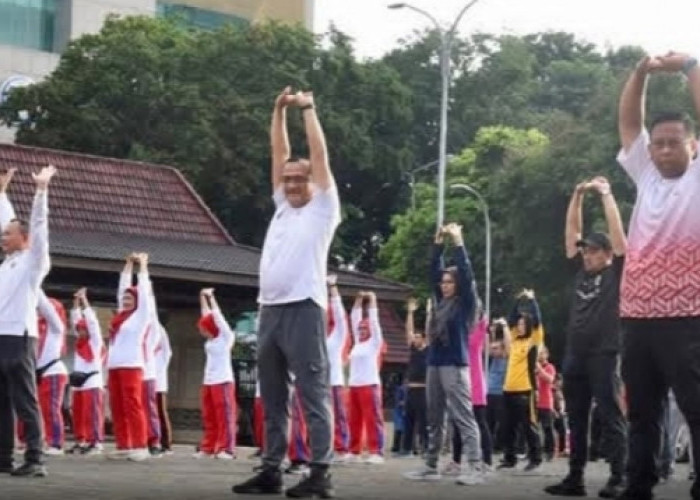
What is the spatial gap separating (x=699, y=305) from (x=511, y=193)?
47.0m

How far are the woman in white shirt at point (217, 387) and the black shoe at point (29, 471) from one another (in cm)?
833

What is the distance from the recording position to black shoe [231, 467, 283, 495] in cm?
983

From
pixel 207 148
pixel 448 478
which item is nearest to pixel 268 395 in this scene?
pixel 448 478

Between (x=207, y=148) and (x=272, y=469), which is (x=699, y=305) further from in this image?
(x=207, y=148)

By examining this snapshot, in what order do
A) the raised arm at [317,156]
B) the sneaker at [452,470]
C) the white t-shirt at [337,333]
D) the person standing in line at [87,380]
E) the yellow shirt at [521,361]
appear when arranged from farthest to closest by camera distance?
the person standing in line at [87,380], the white t-shirt at [337,333], the yellow shirt at [521,361], the sneaker at [452,470], the raised arm at [317,156]

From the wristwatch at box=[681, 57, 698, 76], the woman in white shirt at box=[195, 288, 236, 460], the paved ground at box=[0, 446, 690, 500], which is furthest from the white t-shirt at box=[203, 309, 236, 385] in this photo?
the wristwatch at box=[681, 57, 698, 76]

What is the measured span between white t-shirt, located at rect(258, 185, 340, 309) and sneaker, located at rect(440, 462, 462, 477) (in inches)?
177

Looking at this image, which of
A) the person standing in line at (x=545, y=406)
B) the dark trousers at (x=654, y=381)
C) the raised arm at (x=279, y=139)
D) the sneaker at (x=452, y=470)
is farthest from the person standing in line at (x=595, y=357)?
the person standing in line at (x=545, y=406)

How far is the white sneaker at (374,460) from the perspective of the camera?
19.7 metres

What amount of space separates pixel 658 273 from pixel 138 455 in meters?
9.50

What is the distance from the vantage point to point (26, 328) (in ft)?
38.6

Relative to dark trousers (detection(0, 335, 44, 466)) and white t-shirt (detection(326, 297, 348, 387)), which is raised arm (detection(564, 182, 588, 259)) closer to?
dark trousers (detection(0, 335, 44, 466))

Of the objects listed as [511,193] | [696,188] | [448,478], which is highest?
[511,193]

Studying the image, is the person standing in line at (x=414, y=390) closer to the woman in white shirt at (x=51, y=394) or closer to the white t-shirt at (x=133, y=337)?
the woman in white shirt at (x=51, y=394)
